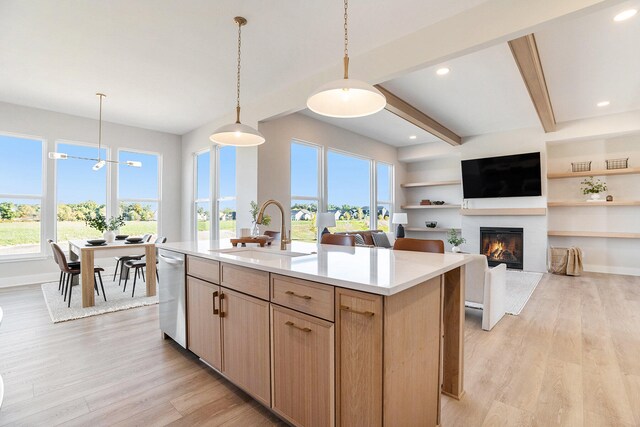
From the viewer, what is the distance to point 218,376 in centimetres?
225

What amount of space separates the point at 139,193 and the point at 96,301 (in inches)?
115

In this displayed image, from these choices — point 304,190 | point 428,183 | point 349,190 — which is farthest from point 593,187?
point 304,190

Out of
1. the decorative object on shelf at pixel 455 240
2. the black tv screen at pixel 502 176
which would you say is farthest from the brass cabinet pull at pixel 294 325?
the black tv screen at pixel 502 176

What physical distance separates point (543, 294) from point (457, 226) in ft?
12.0

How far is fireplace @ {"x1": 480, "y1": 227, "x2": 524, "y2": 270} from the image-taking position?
648 centimetres

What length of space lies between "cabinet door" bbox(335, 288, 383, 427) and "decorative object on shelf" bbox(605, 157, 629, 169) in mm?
7147

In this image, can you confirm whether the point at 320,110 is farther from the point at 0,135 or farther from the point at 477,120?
the point at 0,135

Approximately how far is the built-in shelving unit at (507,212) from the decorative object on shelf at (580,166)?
108 centimetres

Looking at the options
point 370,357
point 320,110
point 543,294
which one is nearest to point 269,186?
point 320,110

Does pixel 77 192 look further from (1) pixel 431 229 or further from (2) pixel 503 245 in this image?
(2) pixel 503 245

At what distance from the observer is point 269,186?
505 centimetres

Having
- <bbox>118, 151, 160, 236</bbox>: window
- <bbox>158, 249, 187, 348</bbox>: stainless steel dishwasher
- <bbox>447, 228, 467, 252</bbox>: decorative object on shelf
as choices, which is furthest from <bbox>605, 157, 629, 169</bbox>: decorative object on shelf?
<bbox>118, 151, 160, 236</bbox>: window

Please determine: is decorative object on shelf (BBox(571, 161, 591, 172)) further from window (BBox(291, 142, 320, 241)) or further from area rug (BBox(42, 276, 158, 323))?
area rug (BBox(42, 276, 158, 323))

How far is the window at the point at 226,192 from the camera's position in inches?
224
